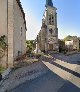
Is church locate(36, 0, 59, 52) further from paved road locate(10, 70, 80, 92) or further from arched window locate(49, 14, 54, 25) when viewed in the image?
paved road locate(10, 70, 80, 92)

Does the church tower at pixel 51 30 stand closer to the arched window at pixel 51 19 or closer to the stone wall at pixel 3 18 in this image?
the arched window at pixel 51 19

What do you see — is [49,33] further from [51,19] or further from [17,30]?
[17,30]

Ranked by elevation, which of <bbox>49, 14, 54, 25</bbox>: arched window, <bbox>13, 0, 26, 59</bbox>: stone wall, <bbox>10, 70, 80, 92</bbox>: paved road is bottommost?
<bbox>10, 70, 80, 92</bbox>: paved road

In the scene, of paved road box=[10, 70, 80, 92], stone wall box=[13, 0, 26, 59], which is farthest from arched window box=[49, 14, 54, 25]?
paved road box=[10, 70, 80, 92]

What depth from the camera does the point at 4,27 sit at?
17.6 metres

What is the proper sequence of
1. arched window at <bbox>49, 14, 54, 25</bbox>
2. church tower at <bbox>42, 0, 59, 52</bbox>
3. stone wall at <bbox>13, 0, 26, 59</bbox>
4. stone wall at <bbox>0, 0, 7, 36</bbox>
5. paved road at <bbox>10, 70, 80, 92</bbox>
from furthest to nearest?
arched window at <bbox>49, 14, 54, 25</bbox>, church tower at <bbox>42, 0, 59, 52</bbox>, stone wall at <bbox>13, 0, 26, 59</bbox>, stone wall at <bbox>0, 0, 7, 36</bbox>, paved road at <bbox>10, 70, 80, 92</bbox>

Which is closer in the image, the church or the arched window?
the church

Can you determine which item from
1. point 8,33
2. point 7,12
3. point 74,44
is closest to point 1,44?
point 8,33

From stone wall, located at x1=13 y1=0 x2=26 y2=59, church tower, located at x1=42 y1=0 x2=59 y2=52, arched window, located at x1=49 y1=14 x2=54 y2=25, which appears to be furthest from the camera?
arched window, located at x1=49 y1=14 x2=54 y2=25

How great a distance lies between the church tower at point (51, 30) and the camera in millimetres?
55156

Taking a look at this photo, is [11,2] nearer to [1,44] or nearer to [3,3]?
[3,3]

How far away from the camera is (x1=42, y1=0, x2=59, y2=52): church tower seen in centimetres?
5516

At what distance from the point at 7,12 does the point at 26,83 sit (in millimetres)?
8534

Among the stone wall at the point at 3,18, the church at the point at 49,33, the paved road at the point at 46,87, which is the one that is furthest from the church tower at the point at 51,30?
the paved road at the point at 46,87
